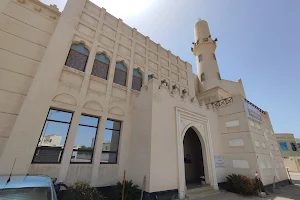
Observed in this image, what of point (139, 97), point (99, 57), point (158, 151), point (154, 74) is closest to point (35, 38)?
point (99, 57)

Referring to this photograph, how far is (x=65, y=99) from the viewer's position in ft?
26.3

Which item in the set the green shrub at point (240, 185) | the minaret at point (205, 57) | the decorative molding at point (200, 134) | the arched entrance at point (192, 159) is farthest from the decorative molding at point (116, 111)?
the minaret at point (205, 57)

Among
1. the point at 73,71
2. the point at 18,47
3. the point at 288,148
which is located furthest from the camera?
the point at 288,148

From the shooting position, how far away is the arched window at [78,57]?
9.12 metres

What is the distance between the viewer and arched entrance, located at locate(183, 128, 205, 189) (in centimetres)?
1263

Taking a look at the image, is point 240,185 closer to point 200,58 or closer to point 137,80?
point 137,80

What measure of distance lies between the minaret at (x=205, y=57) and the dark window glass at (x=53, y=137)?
1650 cm

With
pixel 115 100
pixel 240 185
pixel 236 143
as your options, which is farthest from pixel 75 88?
pixel 236 143

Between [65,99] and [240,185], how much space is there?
12.3m

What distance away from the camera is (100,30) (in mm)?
10984

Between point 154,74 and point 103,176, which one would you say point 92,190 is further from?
point 154,74

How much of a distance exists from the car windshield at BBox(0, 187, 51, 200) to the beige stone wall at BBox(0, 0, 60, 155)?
4.80 m

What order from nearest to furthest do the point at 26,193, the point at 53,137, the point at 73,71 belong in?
the point at 26,193, the point at 53,137, the point at 73,71

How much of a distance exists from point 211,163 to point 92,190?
26.8 feet
